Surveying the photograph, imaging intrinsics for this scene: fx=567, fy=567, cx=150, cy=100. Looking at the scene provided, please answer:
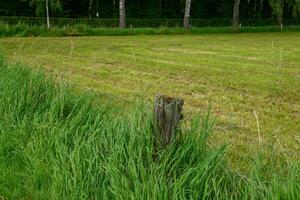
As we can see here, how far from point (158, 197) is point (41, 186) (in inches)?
59.9

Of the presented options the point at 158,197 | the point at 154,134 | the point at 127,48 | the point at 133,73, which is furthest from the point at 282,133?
the point at 127,48

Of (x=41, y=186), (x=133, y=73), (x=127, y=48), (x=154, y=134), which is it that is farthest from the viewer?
(x=127, y=48)

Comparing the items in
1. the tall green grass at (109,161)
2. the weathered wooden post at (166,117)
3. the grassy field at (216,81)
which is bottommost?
the grassy field at (216,81)

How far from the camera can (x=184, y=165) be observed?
4.52 meters

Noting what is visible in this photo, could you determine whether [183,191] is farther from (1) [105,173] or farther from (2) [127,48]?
(2) [127,48]

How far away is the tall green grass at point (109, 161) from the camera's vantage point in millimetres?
4137

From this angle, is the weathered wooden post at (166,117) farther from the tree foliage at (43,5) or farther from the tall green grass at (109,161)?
the tree foliage at (43,5)

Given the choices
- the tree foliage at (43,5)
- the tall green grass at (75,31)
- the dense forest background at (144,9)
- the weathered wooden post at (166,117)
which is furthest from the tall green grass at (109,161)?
the dense forest background at (144,9)

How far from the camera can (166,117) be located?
4.56m

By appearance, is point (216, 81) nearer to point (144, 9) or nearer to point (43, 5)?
point (43, 5)

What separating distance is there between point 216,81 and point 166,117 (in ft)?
31.9

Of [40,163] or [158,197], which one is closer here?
[158,197]

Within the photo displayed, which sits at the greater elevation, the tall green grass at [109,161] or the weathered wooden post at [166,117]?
the weathered wooden post at [166,117]

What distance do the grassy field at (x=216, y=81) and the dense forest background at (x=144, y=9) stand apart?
28.4 m
